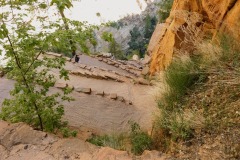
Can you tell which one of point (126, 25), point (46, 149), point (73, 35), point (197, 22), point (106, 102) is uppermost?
point (126, 25)

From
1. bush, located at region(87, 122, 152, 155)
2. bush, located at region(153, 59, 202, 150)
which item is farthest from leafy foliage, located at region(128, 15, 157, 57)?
bush, located at region(153, 59, 202, 150)

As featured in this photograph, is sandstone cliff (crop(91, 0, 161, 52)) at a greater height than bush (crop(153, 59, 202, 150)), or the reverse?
sandstone cliff (crop(91, 0, 161, 52))

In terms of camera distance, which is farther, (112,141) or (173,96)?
(112,141)

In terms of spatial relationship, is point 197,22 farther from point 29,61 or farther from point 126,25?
point 126,25

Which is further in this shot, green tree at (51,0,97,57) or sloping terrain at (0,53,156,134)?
sloping terrain at (0,53,156,134)

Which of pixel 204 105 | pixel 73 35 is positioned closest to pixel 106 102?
pixel 73 35

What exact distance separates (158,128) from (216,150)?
1.65 m

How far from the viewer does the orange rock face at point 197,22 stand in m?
5.19

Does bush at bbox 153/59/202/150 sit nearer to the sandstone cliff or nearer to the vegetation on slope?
the vegetation on slope

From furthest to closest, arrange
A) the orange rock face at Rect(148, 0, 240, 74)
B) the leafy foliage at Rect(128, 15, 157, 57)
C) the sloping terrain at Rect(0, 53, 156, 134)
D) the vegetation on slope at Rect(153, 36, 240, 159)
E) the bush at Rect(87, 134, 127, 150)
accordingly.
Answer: the leafy foliage at Rect(128, 15, 157, 57) < the sloping terrain at Rect(0, 53, 156, 134) < the orange rock face at Rect(148, 0, 240, 74) < the bush at Rect(87, 134, 127, 150) < the vegetation on slope at Rect(153, 36, 240, 159)

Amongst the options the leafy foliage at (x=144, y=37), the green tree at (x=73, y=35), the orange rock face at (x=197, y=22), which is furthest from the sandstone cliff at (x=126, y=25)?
the green tree at (x=73, y=35)

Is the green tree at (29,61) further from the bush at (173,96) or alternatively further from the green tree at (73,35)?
the bush at (173,96)

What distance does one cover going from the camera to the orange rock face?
5.19 m

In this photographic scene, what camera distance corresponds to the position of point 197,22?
264 inches
